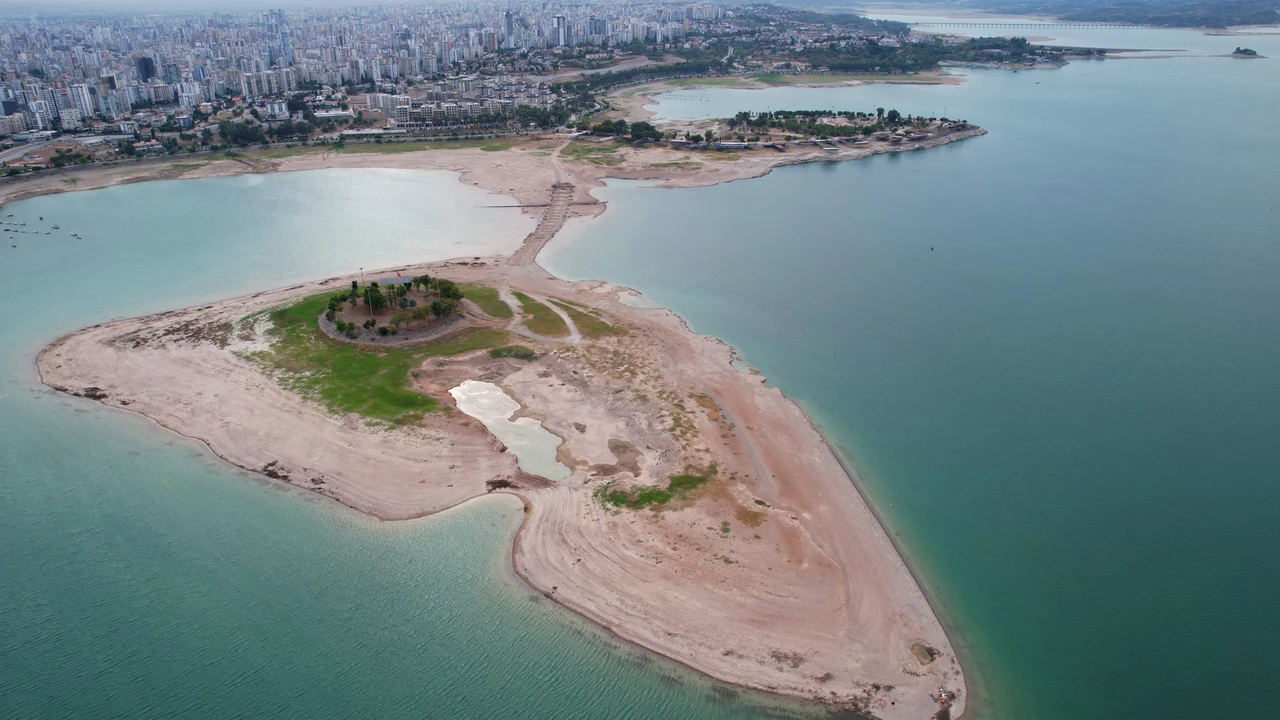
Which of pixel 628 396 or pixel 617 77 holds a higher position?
pixel 617 77

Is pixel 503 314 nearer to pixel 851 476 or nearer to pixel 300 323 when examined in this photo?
pixel 300 323

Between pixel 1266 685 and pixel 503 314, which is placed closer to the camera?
pixel 1266 685

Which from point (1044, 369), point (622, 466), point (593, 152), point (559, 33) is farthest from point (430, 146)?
point (559, 33)

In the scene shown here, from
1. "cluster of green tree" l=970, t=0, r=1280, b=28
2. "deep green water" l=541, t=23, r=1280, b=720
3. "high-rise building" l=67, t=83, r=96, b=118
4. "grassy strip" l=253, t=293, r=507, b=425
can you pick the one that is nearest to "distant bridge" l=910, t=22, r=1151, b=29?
"cluster of green tree" l=970, t=0, r=1280, b=28

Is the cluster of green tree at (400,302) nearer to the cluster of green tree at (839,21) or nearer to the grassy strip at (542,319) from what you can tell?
the grassy strip at (542,319)

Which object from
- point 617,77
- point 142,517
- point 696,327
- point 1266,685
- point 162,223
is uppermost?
point 617,77

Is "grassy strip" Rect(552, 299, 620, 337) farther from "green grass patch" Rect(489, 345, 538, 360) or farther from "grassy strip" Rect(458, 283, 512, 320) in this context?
"green grass patch" Rect(489, 345, 538, 360)

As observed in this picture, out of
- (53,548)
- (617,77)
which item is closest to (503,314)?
(53,548)
